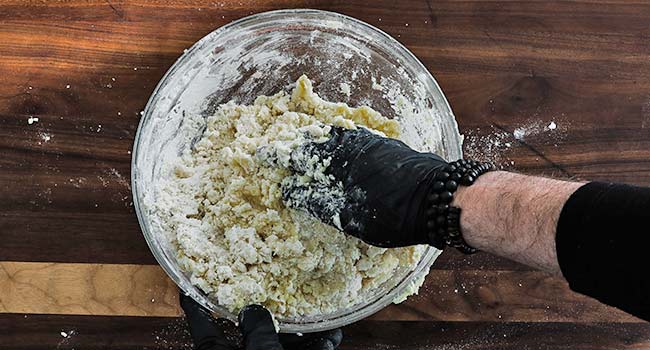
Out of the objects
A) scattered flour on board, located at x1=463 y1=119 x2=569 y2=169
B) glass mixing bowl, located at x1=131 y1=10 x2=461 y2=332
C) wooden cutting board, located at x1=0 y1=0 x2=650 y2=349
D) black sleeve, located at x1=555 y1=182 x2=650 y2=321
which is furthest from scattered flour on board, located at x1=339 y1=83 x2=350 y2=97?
black sleeve, located at x1=555 y1=182 x2=650 y2=321

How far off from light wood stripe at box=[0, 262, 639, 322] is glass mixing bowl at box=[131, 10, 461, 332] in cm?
14

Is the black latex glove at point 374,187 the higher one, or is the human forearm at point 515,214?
the human forearm at point 515,214

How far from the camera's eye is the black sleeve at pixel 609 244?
73 centimetres

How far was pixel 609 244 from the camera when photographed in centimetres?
75

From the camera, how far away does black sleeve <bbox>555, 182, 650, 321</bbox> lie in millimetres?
727

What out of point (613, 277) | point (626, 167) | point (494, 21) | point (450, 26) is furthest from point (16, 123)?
point (626, 167)

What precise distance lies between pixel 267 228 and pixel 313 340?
1.02ft

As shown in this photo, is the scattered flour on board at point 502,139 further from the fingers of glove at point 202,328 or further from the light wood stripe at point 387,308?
the fingers of glove at point 202,328

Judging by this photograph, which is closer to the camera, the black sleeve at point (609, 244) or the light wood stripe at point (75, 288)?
the black sleeve at point (609, 244)

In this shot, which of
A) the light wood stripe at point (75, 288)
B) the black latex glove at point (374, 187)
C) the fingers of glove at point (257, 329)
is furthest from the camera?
the light wood stripe at point (75, 288)

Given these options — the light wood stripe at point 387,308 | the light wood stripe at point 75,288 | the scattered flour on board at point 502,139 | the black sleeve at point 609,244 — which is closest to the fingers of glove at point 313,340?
the light wood stripe at point 387,308

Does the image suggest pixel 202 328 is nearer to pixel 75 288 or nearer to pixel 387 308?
pixel 75 288

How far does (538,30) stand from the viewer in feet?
4.61

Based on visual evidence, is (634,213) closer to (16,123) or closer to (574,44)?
(574,44)
